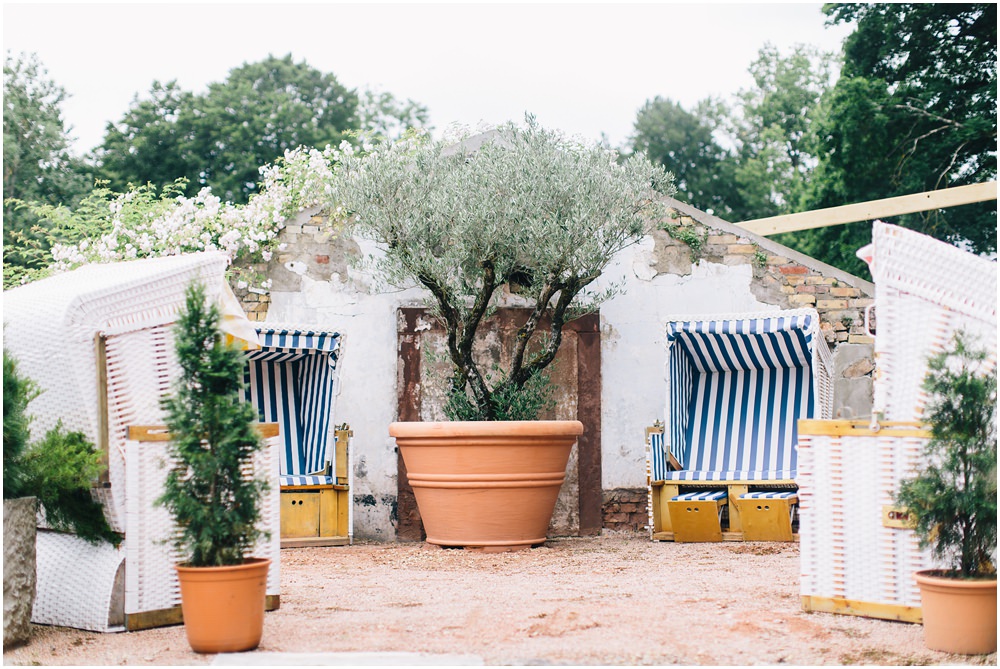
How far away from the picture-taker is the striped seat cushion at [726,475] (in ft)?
25.3

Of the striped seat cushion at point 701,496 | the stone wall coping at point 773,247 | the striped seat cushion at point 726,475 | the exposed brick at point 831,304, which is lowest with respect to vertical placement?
the striped seat cushion at point 701,496

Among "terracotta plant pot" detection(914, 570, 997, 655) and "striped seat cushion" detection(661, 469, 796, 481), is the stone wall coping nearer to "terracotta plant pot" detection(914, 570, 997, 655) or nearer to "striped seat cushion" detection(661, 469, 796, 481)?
"striped seat cushion" detection(661, 469, 796, 481)

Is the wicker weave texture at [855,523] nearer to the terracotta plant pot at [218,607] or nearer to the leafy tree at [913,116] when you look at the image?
the terracotta plant pot at [218,607]

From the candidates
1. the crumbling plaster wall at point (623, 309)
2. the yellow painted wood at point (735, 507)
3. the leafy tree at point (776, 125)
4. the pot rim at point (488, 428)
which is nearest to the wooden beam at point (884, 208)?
the crumbling plaster wall at point (623, 309)

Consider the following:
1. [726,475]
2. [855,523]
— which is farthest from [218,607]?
[726,475]

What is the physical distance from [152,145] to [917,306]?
19.6 m

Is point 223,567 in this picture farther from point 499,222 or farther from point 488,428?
point 499,222

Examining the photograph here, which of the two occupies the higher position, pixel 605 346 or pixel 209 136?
pixel 209 136

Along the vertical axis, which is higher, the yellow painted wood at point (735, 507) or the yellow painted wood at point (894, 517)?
the yellow painted wood at point (894, 517)

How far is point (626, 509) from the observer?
8398mm

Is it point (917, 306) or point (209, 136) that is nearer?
point (917, 306)

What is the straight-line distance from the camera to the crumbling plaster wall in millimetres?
8359

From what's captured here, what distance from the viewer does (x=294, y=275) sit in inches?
333

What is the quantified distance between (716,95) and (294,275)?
932 inches
